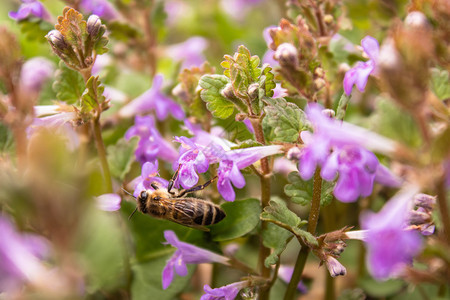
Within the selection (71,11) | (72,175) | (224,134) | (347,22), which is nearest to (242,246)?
(224,134)

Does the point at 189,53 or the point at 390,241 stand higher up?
the point at 390,241

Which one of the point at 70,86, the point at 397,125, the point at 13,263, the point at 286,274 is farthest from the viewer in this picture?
the point at 286,274

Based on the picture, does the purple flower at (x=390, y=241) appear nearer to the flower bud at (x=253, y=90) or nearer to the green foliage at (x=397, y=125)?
the green foliage at (x=397, y=125)

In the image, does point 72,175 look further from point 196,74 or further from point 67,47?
point 196,74

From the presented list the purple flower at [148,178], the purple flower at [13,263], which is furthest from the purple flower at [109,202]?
the purple flower at [13,263]

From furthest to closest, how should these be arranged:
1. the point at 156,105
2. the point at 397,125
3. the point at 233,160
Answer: the point at 156,105
the point at 233,160
the point at 397,125

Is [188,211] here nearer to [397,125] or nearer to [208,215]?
[208,215]

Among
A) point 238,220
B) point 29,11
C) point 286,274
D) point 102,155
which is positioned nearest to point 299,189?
point 238,220
